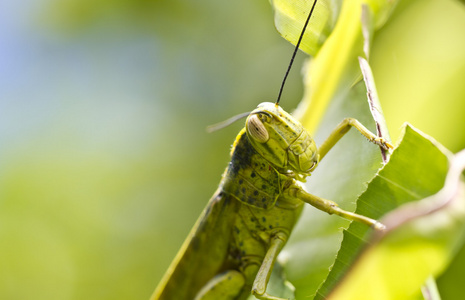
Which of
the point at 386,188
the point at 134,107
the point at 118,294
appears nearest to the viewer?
the point at 386,188

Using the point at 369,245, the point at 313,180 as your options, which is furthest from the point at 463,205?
the point at 313,180

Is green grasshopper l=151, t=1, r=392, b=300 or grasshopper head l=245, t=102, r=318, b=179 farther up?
grasshopper head l=245, t=102, r=318, b=179

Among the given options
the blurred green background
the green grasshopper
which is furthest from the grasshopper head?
the blurred green background

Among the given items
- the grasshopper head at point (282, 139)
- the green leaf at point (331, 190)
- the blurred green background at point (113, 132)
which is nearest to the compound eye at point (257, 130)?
the grasshopper head at point (282, 139)

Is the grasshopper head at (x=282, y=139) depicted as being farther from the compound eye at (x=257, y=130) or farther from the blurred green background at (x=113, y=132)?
the blurred green background at (x=113, y=132)

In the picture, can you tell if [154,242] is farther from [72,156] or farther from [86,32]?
[86,32]

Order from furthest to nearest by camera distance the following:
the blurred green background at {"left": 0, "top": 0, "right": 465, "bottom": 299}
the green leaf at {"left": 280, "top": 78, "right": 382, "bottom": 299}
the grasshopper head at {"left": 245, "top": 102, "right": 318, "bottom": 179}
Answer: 1. the blurred green background at {"left": 0, "top": 0, "right": 465, "bottom": 299}
2. the grasshopper head at {"left": 245, "top": 102, "right": 318, "bottom": 179}
3. the green leaf at {"left": 280, "top": 78, "right": 382, "bottom": 299}

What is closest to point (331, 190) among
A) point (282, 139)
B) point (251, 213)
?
point (282, 139)

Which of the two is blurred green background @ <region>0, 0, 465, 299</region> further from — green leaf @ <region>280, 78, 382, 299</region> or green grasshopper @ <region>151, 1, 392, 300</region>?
green leaf @ <region>280, 78, 382, 299</region>
